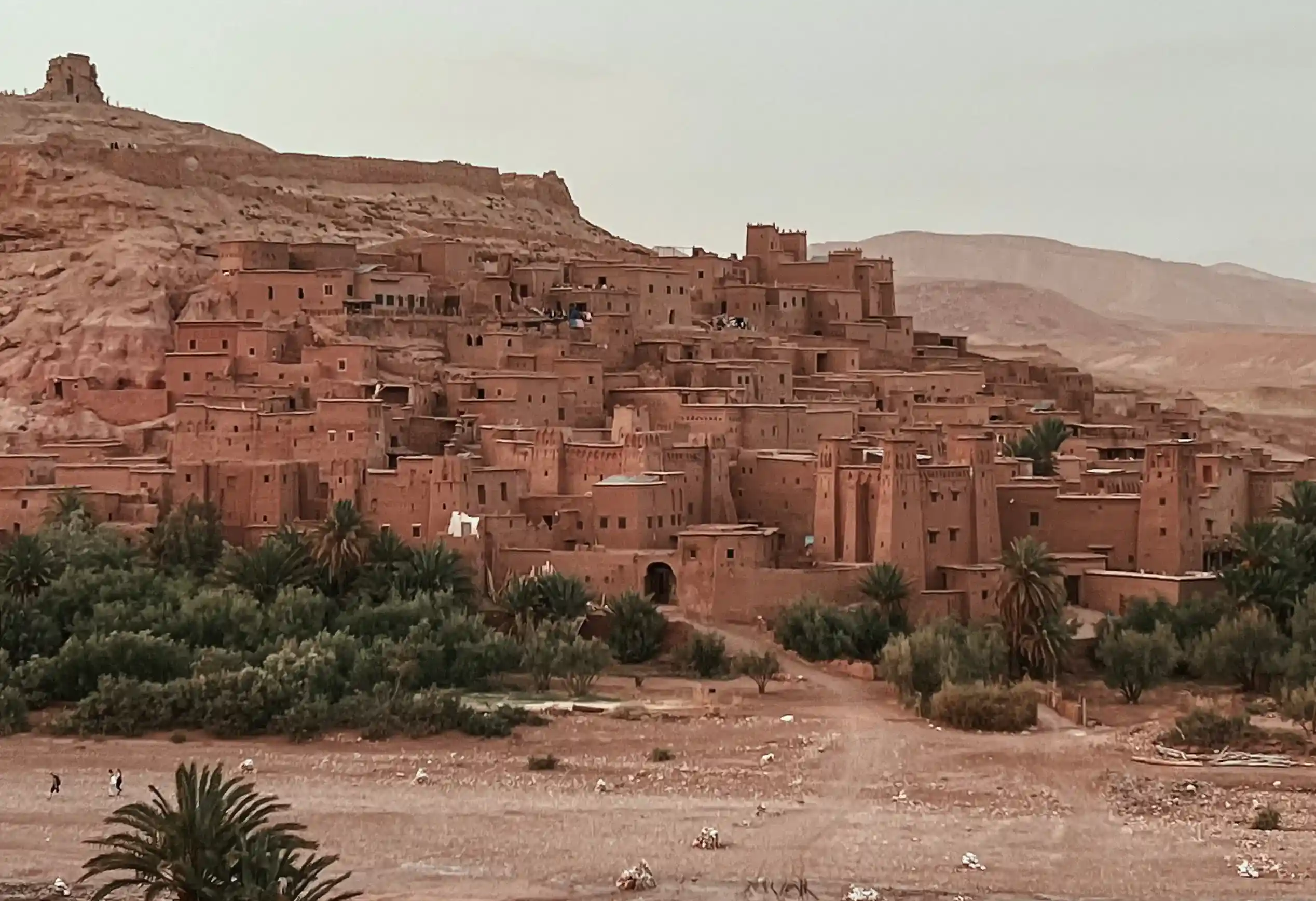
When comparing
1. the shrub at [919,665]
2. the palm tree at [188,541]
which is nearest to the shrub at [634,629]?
the shrub at [919,665]

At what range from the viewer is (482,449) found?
109 ft

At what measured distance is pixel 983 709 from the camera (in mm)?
26750

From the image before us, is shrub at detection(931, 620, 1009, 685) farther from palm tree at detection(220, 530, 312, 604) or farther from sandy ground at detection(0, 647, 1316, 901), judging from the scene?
palm tree at detection(220, 530, 312, 604)

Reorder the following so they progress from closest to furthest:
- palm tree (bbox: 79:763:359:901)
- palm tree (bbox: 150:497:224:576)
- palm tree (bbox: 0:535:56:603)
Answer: palm tree (bbox: 79:763:359:901), palm tree (bbox: 0:535:56:603), palm tree (bbox: 150:497:224:576)

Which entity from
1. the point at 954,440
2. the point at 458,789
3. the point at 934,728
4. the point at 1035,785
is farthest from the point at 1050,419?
the point at 458,789

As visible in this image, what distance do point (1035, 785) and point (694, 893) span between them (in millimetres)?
5503

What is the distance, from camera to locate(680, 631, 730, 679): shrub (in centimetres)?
2919

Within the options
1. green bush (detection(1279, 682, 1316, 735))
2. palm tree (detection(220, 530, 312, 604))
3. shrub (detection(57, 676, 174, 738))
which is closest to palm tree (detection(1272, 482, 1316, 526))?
green bush (detection(1279, 682, 1316, 735))

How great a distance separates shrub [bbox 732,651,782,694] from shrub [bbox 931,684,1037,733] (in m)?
2.44

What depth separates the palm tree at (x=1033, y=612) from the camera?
95.6ft

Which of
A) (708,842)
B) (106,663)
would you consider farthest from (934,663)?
(106,663)

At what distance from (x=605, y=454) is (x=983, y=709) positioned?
25.8ft

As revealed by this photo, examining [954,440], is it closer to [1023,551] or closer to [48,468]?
[1023,551]

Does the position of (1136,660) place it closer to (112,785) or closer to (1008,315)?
(112,785)
